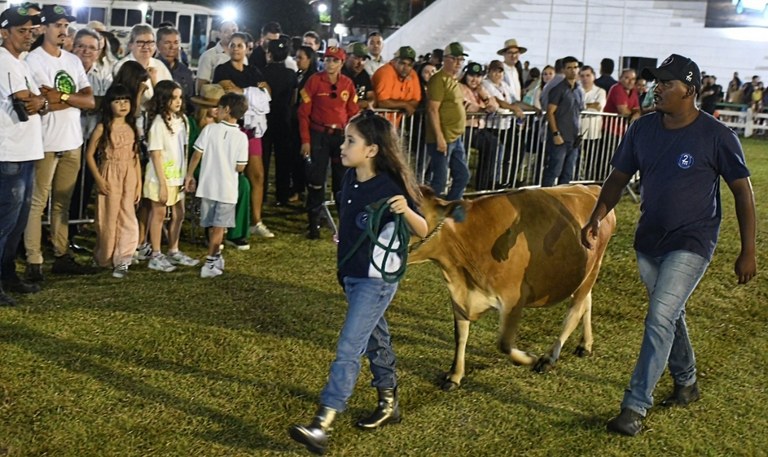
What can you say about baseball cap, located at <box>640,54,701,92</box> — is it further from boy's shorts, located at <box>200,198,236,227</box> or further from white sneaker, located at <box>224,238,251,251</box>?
white sneaker, located at <box>224,238,251,251</box>

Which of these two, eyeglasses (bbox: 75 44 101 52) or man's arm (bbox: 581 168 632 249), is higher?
eyeglasses (bbox: 75 44 101 52)

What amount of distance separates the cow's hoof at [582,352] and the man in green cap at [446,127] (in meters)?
4.42

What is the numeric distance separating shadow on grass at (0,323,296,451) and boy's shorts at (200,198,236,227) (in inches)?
89.0

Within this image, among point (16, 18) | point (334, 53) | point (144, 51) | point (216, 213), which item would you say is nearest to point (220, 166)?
point (216, 213)

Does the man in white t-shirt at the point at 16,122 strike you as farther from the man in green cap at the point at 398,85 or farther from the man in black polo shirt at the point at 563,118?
the man in black polo shirt at the point at 563,118

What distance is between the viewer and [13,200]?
23.3ft

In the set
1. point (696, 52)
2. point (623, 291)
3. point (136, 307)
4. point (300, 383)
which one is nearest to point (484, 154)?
point (623, 291)

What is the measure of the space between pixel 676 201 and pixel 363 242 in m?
1.72

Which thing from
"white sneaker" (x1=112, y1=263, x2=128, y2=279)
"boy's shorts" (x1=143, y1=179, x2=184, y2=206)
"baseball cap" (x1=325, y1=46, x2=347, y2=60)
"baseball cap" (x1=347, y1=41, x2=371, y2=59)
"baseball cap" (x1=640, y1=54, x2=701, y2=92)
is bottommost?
"white sneaker" (x1=112, y1=263, x2=128, y2=279)

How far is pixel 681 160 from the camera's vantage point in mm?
5195

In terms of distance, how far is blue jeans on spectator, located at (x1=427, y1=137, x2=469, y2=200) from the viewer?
11.2 m

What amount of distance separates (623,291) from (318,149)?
138 inches

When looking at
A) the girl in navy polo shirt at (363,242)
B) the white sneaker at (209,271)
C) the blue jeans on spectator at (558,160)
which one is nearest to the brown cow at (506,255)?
the girl in navy polo shirt at (363,242)

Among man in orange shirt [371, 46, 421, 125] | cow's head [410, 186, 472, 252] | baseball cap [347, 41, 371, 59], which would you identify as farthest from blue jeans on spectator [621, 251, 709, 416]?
baseball cap [347, 41, 371, 59]
